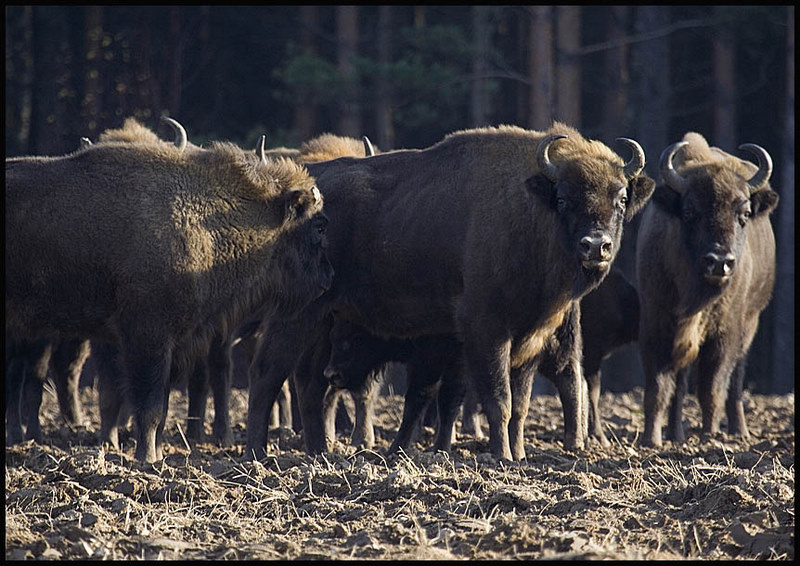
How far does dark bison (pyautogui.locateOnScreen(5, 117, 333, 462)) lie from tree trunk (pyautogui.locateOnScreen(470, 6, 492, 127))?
12.3 meters

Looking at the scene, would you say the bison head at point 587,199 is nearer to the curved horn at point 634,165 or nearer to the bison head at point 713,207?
the curved horn at point 634,165

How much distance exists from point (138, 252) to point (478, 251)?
254cm

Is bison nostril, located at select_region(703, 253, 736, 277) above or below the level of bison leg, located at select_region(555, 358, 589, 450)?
above

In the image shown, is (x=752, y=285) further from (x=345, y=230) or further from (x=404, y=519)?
(x=404, y=519)

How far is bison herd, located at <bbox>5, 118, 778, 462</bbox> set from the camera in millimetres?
8711

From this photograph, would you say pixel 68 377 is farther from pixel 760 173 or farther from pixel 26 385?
pixel 760 173

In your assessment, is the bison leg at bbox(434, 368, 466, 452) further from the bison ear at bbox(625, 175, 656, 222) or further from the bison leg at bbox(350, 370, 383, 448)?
the bison ear at bbox(625, 175, 656, 222)

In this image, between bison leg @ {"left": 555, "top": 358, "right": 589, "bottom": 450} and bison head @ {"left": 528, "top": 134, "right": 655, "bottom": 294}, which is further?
bison leg @ {"left": 555, "top": 358, "right": 589, "bottom": 450}

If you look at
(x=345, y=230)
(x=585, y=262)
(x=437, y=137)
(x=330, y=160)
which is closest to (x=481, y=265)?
(x=585, y=262)

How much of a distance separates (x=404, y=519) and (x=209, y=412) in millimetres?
8245

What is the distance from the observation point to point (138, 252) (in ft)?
28.3

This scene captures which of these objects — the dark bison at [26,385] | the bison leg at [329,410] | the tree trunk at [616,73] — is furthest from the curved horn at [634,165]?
the tree trunk at [616,73]

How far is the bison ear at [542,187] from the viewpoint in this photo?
9.02 metres

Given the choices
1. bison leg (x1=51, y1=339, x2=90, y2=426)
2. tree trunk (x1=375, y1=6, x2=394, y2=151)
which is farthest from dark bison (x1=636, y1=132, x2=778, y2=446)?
tree trunk (x1=375, y1=6, x2=394, y2=151)
